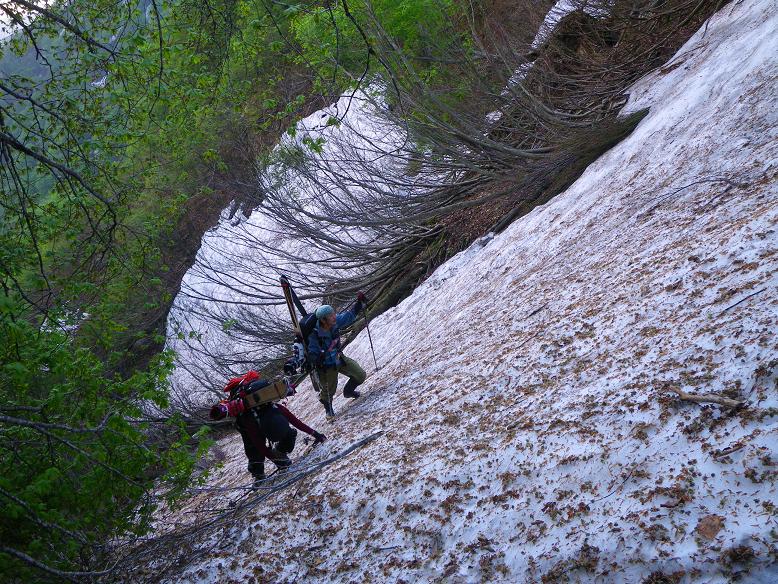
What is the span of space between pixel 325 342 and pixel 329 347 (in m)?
0.08

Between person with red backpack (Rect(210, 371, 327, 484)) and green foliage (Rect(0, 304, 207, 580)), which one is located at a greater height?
green foliage (Rect(0, 304, 207, 580))

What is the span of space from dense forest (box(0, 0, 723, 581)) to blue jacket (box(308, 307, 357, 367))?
1763mm

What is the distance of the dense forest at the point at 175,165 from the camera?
533cm

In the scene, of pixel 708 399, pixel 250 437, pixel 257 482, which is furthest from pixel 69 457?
pixel 708 399

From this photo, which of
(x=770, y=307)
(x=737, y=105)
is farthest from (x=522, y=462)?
(x=737, y=105)

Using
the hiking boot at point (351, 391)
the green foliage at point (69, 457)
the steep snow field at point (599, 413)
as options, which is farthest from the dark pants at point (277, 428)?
the hiking boot at point (351, 391)

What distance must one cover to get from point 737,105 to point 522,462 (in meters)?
5.30

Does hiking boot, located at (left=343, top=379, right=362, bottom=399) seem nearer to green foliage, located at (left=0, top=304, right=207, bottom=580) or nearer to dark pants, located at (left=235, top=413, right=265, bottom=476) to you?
dark pants, located at (left=235, top=413, right=265, bottom=476)

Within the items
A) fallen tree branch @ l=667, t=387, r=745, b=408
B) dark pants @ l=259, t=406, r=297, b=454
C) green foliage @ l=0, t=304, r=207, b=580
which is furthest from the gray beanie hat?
fallen tree branch @ l=667, t=387, r=745, b=408

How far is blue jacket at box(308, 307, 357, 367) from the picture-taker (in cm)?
801

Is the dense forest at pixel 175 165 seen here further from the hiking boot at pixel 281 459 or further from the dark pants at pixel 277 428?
the hiking boot at pixel 281 459

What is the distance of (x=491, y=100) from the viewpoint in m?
12.4

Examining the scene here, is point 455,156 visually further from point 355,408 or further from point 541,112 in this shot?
point 355,408

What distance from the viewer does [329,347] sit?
8102 mm
